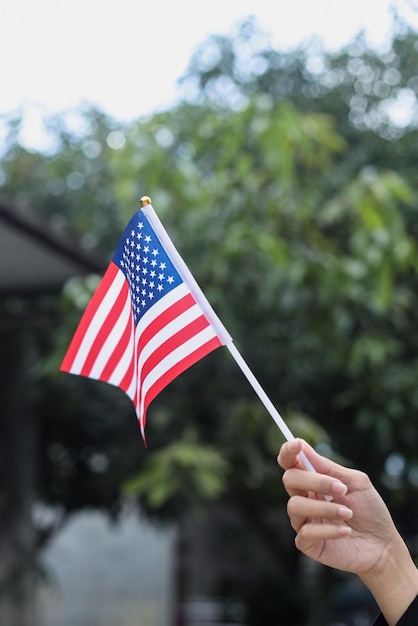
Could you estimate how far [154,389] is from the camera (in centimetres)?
245

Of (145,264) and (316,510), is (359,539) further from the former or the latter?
(145,264)

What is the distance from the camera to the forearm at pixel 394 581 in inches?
77.5

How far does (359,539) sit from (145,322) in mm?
795

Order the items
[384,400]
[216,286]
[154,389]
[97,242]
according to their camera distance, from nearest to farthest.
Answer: [154,389] < [216,286] < [384,400] < [97,242]

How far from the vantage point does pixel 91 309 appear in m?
2.67

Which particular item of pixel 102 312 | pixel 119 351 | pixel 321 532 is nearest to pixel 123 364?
pixel 119 351

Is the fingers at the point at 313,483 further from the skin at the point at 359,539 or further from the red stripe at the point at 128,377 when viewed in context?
the red stripe at the point at 128,377

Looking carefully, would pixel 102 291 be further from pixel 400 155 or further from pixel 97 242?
pixel 400 155

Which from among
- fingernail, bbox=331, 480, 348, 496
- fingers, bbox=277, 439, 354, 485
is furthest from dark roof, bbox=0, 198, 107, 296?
fingernail, bbox=331, 480, 348, 496

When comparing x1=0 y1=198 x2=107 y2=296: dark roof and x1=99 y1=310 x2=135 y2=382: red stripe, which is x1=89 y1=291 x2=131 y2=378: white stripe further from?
x1=0 y1=198 x2=107 y2=296: dark roof

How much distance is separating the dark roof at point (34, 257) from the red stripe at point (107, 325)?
347 centimetres

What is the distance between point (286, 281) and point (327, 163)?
910 millimetres

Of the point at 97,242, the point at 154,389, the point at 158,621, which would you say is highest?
the point at 97,242

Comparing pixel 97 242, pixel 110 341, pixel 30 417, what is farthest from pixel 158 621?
pixel 110 341
